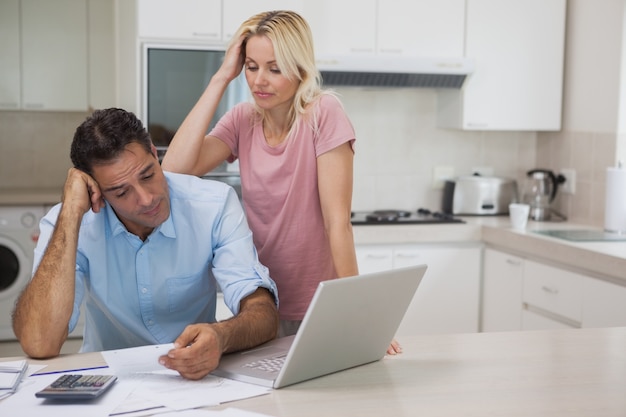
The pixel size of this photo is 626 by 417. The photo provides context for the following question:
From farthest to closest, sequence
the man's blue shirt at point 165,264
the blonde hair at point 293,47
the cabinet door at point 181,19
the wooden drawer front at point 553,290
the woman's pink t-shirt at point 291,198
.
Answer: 1. the cabinet door at point 181,19
2. the wooden drawer front at point 553,290
3. the woman's pink t-shirt at point 291,198
4. the blonde hair at point 293,47
5. the man's blue shirt at point 165,264

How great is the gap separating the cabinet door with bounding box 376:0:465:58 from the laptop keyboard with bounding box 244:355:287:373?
2594 mm

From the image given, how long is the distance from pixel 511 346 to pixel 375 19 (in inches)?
96.6

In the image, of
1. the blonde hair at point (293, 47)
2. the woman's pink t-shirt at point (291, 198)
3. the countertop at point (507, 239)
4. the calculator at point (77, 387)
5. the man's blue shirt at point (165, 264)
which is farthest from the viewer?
the countertop at point (507, 239)

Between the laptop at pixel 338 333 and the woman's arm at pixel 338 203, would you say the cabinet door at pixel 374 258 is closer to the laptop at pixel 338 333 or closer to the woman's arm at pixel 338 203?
the woman's arm at pixel 338 203

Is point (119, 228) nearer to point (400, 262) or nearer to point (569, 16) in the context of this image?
point (400, 262)

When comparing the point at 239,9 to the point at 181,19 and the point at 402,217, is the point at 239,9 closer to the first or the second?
the point at 181,19

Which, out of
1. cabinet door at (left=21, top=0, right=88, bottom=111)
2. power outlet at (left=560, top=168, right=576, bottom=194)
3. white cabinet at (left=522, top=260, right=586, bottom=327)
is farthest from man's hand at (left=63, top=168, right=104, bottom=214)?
cabinet door at (left=21, top=0, right=88, bottom=111)

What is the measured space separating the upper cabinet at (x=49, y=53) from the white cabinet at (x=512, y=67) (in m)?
2.14

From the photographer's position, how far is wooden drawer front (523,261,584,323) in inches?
134

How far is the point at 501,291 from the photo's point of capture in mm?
3947

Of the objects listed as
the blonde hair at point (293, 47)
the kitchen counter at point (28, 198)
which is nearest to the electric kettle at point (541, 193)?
the blonde hair at point (293, 47)

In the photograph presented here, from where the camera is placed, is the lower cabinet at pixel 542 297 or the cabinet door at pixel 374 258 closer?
the lower cabinet at pixel 542 297

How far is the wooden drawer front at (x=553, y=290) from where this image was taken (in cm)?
340

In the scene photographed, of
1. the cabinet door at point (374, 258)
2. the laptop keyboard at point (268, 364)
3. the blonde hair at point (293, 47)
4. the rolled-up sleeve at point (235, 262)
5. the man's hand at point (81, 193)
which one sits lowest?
the cabinet door at point (374, 258)
